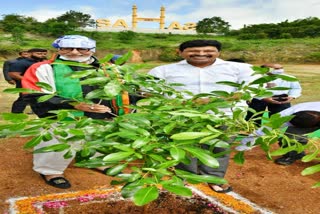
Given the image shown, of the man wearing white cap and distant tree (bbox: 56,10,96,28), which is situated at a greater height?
distant tree (bbox: 56,10,96,28)

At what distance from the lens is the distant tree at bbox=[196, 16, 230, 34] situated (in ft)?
162

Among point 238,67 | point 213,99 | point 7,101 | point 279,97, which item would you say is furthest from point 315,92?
point 213,99

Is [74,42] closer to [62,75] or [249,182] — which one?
[62,75]

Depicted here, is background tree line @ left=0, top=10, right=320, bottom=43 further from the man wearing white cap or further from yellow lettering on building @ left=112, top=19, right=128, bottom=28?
the man wearing white cap

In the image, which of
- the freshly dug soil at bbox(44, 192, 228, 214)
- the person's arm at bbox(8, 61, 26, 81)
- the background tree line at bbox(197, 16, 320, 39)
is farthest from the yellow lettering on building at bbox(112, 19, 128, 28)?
the freshly dug soil at bbox(44, 192, 228, 214)

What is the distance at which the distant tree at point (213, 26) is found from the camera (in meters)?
49.3

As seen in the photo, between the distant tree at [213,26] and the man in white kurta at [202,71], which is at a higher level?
the distant tree at [213,26]

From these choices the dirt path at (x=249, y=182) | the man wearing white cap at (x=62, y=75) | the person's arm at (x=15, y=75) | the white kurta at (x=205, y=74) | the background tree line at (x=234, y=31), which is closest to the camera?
the man wearing white cap at (x=62, y=75)

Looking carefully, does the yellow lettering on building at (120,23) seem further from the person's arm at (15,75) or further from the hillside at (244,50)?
the person's arm at (15,75)

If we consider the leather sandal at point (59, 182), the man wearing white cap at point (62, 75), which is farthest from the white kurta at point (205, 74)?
the leather sandal at point (59, 182)

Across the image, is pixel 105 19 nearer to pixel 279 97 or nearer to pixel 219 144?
pixel 279 97

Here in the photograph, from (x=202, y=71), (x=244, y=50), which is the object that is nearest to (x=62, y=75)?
(x=202, y=71)

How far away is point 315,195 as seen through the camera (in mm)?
4289

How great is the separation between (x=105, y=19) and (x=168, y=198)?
175 ft
